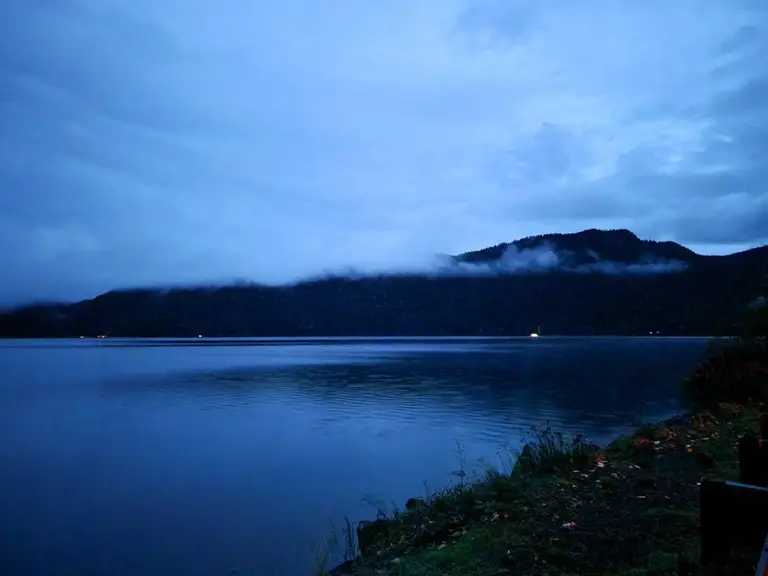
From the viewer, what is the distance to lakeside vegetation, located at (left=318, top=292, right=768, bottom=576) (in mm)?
5918

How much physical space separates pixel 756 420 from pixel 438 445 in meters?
11.6

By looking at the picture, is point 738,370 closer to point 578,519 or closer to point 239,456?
point 578,519

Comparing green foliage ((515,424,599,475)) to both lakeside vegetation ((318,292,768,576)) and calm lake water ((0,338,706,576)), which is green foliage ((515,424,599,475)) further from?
calm lake water ((0,338,706,576))

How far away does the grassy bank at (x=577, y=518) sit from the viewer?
594cm

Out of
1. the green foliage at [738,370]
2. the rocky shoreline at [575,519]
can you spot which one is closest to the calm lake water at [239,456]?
the rocky shoreline at [575,519]

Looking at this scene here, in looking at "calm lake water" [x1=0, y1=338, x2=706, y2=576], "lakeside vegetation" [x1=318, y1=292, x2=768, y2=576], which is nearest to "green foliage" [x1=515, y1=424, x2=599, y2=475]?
"lakeside vegetation" [x1=318, y1=292, x2=768, y2=576]

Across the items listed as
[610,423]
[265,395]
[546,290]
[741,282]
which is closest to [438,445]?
[610,423]

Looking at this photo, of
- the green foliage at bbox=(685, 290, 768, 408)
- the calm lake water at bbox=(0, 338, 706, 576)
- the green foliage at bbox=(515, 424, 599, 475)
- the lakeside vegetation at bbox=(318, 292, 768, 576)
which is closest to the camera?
the lakeside vegetation at bbox=(318, 292, 768, 576)

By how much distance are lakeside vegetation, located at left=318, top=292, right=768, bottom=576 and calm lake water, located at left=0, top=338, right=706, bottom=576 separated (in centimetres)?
298

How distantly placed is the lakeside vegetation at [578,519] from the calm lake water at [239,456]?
2.98 meters

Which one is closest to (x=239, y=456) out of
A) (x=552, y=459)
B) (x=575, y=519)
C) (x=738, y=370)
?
(x=552, y=459)

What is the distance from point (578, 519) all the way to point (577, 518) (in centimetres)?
5

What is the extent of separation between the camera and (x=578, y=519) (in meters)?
7.02

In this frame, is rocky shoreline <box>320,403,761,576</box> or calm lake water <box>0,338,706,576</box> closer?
rocky shoreline <box>320,403,761,576</box>
